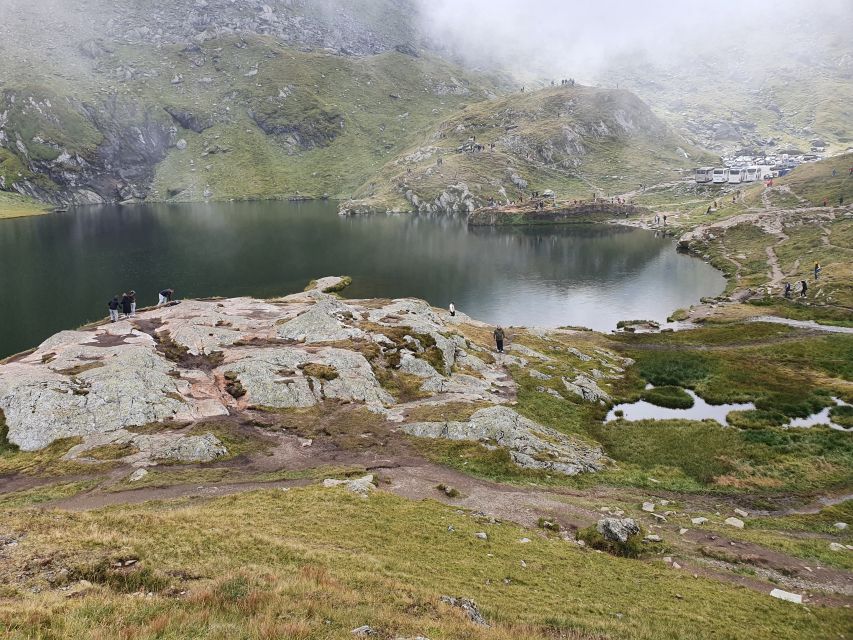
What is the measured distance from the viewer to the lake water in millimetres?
102875

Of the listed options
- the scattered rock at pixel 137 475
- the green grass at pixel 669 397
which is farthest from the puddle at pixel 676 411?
the scattered rock at pixel 137 475

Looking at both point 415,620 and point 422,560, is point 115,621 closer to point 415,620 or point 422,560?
point 415,620

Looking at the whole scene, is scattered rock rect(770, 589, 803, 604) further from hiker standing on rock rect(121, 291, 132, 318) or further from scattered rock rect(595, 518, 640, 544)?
hiker standing on rock rect(121, 291, 132, 318)

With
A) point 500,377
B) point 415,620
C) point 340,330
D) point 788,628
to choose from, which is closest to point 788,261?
point 500,377

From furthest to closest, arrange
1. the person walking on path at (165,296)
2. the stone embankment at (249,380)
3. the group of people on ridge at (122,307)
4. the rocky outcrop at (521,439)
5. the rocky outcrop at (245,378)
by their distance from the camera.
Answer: the person walking on path at (165,296) → the group of people on ridge at (122,307) → the rocky outcrop at (521,439) → the rocky outcrop at (245,378) → the stone embankment at (249,380)

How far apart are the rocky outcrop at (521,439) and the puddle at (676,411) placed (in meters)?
11.2

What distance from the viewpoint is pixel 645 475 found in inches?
1618

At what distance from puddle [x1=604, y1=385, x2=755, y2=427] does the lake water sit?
1558 inches

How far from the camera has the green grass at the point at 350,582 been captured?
1459cm

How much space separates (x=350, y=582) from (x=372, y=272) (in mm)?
118887

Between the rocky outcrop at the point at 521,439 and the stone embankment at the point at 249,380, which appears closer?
the stone embankment at the point at 249,380

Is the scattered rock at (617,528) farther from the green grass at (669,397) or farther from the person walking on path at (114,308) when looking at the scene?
the person walking on path at (114,308)

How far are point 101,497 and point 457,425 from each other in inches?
1047

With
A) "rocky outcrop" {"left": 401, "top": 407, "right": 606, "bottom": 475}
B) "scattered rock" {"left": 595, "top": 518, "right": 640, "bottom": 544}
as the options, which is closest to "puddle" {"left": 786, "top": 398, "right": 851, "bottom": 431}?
"rocky outcrop" {"left": 401, "top": 407, "right": 606, "bottom": 475}
